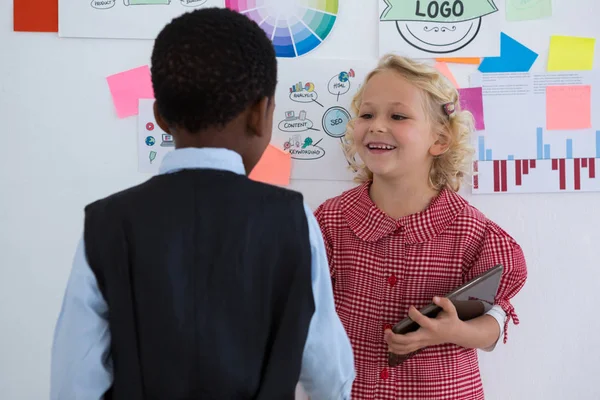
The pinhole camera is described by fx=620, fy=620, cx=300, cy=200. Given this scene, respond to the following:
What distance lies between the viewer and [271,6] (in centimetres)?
126

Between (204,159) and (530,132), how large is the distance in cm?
82

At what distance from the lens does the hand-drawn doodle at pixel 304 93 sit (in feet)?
4.14

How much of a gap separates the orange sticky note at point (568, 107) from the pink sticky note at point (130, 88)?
0.82m

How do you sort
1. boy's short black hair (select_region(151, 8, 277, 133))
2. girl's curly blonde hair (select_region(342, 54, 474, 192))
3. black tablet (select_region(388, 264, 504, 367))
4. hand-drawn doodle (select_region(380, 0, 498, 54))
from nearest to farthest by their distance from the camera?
boy's short black hair (select_region(151, 8, 277, 133))
black tablet (select_region(388, 264, 504, 367))
girl's curly blonde hair (select_region(342, 54, 474, 192))
hand-drawn doodle (select_region(380, 0, 498, 54))

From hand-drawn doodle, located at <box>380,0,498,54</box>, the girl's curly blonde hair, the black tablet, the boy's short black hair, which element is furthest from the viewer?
hand-drawn doodle, located at <box>380,0,498,54</box>

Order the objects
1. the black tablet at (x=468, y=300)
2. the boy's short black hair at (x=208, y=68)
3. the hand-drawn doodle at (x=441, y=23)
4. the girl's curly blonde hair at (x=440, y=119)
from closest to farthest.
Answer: the boy's short black hair at (x=208, y=68) < the black tablet at (x=468, y=300) < the girl's curly blonde hair at (x=440, y=119) < the hand-drawn doodle at (x=441, y=23)

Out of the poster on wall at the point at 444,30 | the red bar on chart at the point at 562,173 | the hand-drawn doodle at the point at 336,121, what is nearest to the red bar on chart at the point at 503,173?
the red bar on chart at the point at 562,173

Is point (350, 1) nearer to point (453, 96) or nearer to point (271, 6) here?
point (271, 6)

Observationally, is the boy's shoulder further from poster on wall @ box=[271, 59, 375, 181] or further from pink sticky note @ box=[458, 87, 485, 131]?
pink sticky note @ box=[458, 87, 485, 131]

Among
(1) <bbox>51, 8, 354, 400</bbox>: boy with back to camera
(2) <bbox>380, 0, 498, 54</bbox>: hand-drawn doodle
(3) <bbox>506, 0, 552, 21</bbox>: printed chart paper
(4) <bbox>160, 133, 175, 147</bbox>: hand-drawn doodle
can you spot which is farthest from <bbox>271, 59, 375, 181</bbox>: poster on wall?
(1) <bbox>51, 8, 354, 400</bbox>: boy with back to camera

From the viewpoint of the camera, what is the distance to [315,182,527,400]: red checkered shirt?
1.09m

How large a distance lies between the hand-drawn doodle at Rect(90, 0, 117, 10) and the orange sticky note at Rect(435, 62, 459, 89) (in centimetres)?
67

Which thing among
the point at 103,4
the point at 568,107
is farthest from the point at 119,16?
the point at 568,107

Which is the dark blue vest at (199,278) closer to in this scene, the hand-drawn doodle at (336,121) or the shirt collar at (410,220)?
the shirt collar at (410,220)
